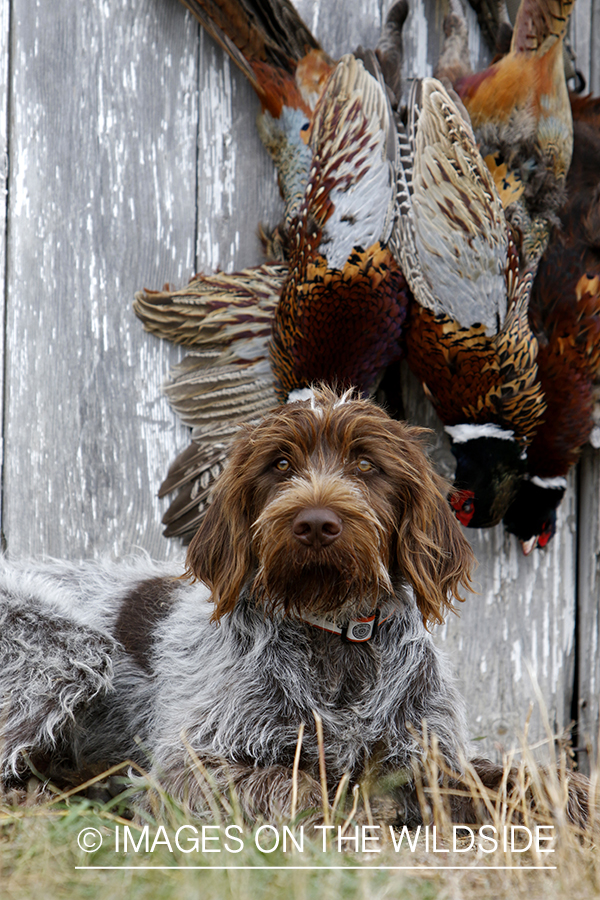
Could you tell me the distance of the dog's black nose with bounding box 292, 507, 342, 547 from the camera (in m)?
2.08

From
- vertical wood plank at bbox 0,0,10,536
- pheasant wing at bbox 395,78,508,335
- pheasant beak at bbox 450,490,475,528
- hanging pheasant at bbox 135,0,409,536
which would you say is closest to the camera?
pheasant wing at bbox 395,78,508,335

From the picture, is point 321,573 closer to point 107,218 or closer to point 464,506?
point 464,506

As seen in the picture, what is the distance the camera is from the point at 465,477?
3.18 metres

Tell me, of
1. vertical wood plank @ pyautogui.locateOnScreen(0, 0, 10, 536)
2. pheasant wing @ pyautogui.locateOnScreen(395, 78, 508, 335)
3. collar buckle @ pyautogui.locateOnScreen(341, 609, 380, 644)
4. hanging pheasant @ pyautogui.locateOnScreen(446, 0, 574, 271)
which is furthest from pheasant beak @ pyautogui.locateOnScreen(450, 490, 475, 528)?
vertical wood plank @ pyautogui.locateOnScreen(0, 0, 10, 536)

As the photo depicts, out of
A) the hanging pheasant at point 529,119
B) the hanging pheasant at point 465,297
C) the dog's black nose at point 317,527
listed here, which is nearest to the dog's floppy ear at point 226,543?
the dog's black nose at point 317,527

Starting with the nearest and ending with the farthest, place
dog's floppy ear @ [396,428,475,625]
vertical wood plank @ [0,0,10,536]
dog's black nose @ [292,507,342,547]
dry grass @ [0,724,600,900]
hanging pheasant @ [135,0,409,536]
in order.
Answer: dry grass @ [0,724,600,900] → dog's black nose @ [292,507,342,547] → dog's floppy ear @ [396,428,475,625] → hanging pheasant @ [135,0,409,536] → vertical wood plank @ [0,0,10,536]

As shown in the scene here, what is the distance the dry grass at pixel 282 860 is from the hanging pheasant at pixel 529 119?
6.86 feet

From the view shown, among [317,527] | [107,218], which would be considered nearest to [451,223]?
[317,527]

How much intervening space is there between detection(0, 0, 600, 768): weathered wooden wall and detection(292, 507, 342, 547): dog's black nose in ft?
4.67

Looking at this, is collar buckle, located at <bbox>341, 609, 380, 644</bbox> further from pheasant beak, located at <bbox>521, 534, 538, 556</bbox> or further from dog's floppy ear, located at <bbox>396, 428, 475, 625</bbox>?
pheasant beak, located at <bbox>521, 534, 538, 556</bbox>

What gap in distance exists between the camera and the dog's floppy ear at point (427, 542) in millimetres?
2305

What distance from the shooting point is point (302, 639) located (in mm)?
2406

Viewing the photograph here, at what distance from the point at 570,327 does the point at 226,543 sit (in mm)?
1658

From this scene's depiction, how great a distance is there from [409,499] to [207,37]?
7.51 ft
